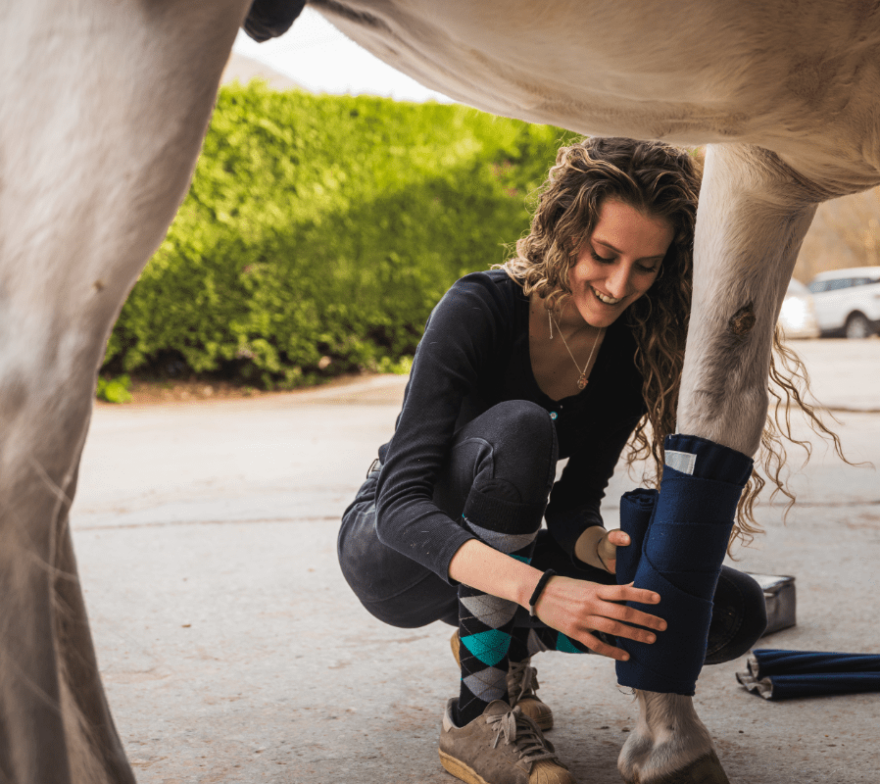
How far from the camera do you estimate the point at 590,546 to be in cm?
144

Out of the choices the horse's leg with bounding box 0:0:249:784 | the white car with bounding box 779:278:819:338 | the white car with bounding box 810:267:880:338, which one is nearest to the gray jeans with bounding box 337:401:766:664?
the horse's leg with bounding box 0:0:249:784

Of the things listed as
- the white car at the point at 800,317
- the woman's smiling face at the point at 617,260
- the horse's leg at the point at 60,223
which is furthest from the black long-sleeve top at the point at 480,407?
the white car at the point at 800,317

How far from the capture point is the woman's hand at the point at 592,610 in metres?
1.05

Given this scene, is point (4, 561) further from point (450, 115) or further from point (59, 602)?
point (450, 115)

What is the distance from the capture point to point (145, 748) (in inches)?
52.6

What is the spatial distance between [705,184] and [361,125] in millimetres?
6239

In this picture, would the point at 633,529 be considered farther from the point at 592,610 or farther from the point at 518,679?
the point at 518,679

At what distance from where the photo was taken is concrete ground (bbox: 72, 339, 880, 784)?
1.31 m

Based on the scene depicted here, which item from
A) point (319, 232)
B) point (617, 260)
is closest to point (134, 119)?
point (617, 260)

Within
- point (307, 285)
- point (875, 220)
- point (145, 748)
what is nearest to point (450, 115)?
point (307, 285)

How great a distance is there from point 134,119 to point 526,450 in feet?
2.53

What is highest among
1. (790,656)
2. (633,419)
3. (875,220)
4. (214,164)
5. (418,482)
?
(875,220)

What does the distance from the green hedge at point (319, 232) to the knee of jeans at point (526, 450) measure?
578 cm

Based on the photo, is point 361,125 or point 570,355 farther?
point 361,125
